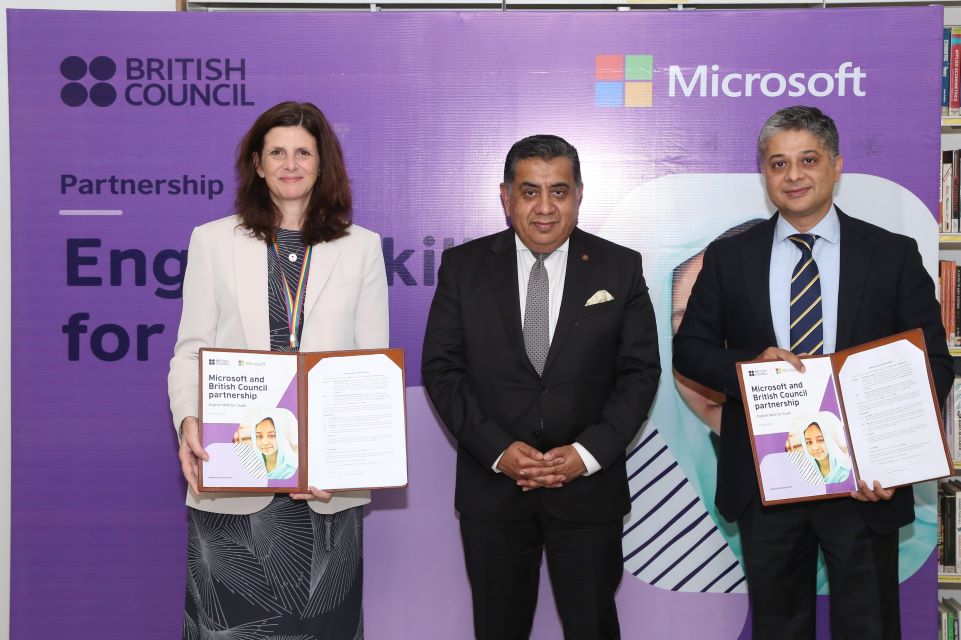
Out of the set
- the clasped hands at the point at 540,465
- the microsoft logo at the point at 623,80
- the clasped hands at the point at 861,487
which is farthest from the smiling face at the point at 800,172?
the clasped hands at the point at 540,465

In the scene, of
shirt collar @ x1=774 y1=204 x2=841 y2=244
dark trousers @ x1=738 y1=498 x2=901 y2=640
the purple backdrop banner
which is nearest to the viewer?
dark trousers @ x1=738 y1=498 x2=901 y2=640

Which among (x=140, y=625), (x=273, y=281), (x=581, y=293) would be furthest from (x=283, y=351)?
(x=140, y=625)

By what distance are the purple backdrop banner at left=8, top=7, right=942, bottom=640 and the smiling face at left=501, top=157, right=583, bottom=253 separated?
2.38ft

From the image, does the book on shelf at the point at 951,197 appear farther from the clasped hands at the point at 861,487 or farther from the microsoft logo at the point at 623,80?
the clasped hands at the point at 861,487

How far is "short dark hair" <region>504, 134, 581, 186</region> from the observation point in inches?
101

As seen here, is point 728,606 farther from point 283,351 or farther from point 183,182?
point 183,182

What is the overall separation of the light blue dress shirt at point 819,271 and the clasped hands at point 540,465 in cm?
76

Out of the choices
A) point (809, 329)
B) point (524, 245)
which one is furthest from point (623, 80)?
point (809, 329)

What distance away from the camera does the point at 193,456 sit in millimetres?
2412

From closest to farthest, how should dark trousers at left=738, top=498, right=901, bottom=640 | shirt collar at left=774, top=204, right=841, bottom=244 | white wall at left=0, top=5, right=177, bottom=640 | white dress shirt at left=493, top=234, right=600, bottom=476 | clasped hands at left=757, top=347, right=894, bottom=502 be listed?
clasped hands at left=757, top=347, right=894, bottom=502, dark trousers at left=738, top=498, right=901, bottom=640, shirt collar at left=774, top=204, right=841, bottom=244, white dress shirt at left=493, top=234, right=600, bottom=476, white wall at left=0, top=5, right=177, bottom=640

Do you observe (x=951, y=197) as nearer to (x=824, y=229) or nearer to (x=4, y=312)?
(x=824, y=229)

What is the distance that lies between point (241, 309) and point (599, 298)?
3.79ft

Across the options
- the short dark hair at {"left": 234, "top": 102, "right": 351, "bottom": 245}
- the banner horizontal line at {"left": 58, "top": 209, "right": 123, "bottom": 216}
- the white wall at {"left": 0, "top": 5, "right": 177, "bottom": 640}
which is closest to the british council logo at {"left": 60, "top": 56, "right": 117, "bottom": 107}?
the banner horizontal line at {"left": 58, "top": 209, "right": 123, "bottom": 216}

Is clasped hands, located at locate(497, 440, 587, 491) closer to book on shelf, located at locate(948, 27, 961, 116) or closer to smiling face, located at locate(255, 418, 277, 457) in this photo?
smiling face, located at locate(255, 418, 277, 457)
